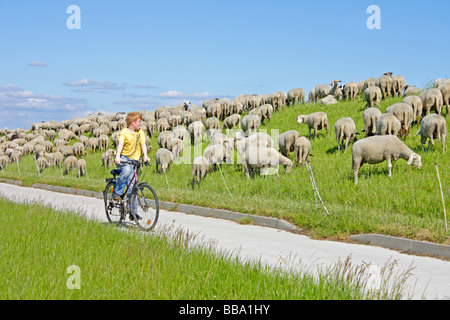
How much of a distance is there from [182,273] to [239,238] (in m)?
4.17

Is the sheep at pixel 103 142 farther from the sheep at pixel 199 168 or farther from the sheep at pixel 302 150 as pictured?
the sheep at pixel 302 150

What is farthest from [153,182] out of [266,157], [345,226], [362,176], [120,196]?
[345,226]

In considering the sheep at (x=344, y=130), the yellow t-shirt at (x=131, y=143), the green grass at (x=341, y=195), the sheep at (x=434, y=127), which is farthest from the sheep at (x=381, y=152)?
the yellow t-shirt at (x=131, y=143)

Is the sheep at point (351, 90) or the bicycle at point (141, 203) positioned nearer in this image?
the bicycle at point (141, 203)

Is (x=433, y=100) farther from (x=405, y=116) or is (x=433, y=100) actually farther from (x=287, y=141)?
(x=287, y=141)

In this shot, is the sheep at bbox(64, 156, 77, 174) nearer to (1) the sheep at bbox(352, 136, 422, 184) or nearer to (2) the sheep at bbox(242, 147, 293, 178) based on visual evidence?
(2) the sheep at bbox(242, 147, 293, 178)

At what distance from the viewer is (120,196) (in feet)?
33.4

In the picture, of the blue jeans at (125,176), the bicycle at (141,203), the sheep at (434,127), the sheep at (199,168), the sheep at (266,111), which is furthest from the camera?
the sheep at (266,111)

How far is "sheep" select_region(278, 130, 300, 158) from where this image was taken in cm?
2270

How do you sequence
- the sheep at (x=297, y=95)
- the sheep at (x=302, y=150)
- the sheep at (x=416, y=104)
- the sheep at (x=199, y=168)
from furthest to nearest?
1. the sheep at (x=297, y=95)
2. the sheep at (x=416, y=104)
3. the sheep at (x=302, y=150)
4. the sheep at (x=199, y=168)

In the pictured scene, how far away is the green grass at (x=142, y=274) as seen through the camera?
5.09 m

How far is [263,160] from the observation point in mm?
19031

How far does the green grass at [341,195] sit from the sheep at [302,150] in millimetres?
470

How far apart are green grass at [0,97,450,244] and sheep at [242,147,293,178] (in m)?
0.52
